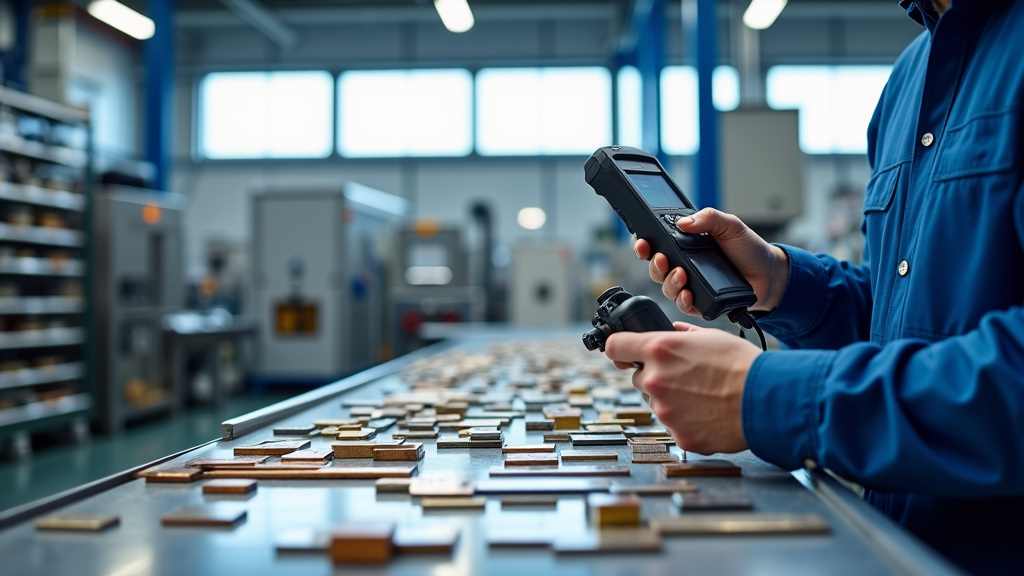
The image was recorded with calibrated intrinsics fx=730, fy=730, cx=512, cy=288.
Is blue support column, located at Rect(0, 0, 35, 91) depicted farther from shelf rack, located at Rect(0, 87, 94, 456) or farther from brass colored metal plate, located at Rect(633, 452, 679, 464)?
brass colored metal plate, located at Rect(633, 452, 679, 464)

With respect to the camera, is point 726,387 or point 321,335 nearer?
point 726,387

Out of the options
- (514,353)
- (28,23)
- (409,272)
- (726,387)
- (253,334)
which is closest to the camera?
(726,387)

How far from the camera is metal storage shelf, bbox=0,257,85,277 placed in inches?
176

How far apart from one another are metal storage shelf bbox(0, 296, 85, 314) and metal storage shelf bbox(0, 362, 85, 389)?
37 centimetres

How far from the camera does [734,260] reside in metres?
1.22

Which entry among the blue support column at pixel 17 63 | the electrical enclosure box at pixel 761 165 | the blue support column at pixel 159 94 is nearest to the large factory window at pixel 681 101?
the electrical enclosure box at pixel 761 165

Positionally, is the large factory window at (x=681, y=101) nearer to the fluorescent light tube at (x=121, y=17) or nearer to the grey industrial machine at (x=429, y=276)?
the grey industrial machine at (x=429, y=276)

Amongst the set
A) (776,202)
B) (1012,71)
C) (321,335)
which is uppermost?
(776,202)

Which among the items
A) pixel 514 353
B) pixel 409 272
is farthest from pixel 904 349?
pixel 409 272

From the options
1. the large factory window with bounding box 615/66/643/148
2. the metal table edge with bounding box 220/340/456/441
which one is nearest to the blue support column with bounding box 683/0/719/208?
the metal table edge with bounding box 220/340/456/441

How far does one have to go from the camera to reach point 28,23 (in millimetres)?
6867

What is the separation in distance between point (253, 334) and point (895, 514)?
7.08m

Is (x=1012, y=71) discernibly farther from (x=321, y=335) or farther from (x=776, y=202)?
(x=321, y=335)

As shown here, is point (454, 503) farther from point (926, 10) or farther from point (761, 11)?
point (761, 11)
